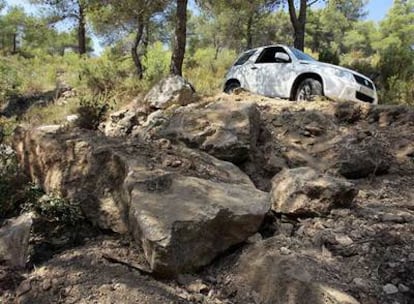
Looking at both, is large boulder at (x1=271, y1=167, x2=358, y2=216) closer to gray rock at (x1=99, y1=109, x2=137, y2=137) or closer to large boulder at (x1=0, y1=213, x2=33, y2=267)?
large boulder at (x1=0, y1=213, x2=33, y2=267)

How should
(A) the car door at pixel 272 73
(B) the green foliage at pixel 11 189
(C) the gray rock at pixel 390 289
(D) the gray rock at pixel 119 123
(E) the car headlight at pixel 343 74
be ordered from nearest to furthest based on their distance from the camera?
(C) the gray rock at pixel 390 289 → (B) the green foliage at pixel 11 189 → (D) the gray rock at pixel 119 123 → (E) the car headlight at pixel 343 74 → (A) the car door at pixel 272 73

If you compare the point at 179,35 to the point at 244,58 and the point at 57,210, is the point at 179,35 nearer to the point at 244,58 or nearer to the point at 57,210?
the point at 244,58

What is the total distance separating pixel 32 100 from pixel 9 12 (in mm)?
23566

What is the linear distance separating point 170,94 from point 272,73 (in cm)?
230

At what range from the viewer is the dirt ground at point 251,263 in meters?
3.07

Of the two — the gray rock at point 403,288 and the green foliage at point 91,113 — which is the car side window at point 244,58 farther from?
the gray rock at point 403,288

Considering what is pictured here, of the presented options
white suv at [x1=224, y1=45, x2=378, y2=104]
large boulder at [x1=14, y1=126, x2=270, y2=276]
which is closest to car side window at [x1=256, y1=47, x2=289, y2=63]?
white suv at [x1=224, y1=45, x2=378, y2=104]

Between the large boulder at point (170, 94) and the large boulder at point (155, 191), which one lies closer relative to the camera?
the large boulder at point (155, 191)

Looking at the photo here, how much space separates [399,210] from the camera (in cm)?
410

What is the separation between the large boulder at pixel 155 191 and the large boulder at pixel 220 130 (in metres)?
0.29

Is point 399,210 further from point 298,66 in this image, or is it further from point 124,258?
point 298,66

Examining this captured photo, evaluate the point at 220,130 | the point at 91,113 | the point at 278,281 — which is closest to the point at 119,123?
the point at 91,113

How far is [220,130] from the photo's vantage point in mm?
5215

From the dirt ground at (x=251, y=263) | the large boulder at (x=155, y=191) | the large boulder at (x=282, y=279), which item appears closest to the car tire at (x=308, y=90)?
the dirt ground at (x=251, y=263)
